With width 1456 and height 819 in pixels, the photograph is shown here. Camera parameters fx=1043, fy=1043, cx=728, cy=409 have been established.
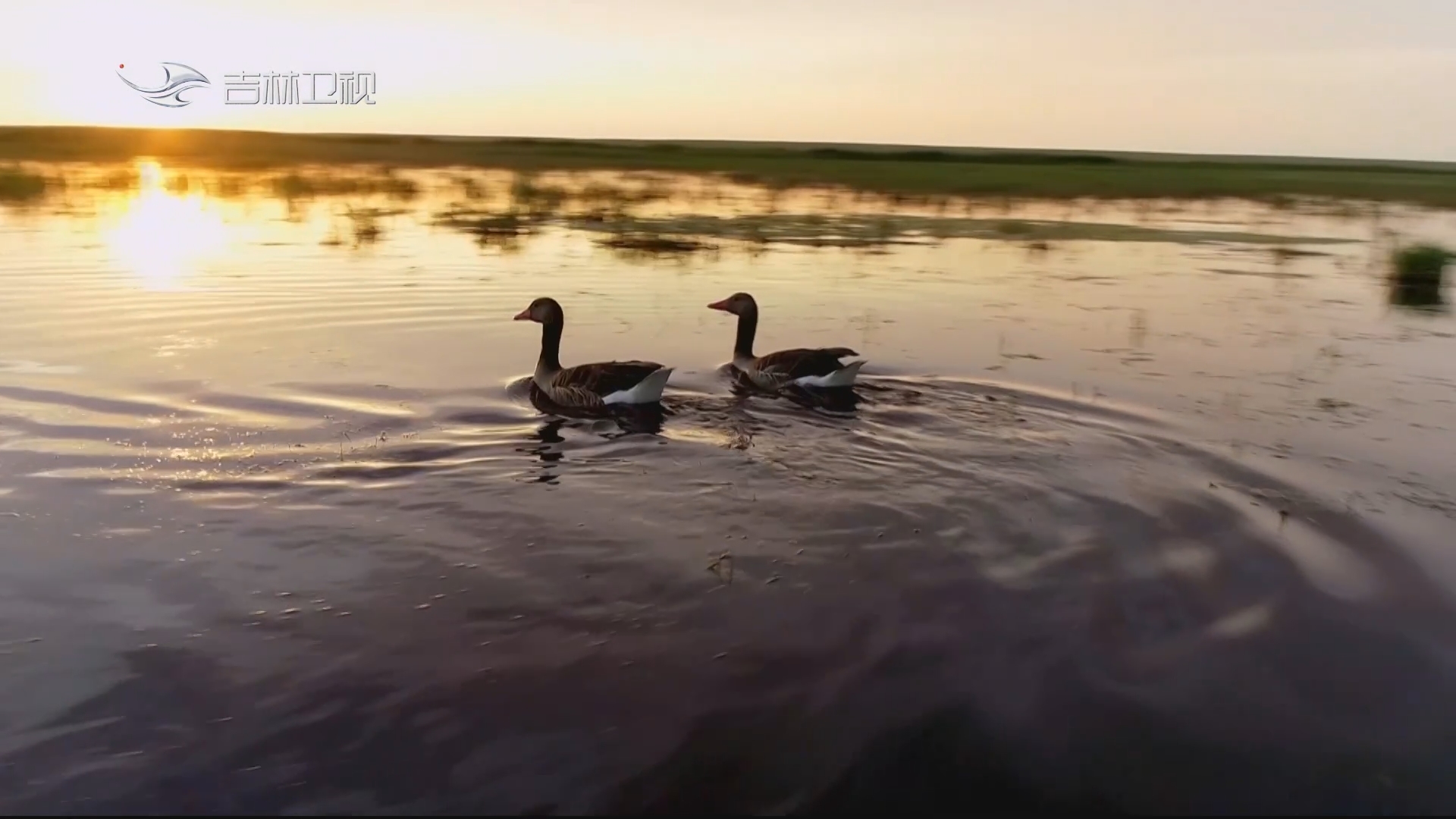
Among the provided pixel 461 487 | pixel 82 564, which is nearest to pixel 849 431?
pixel 461 487

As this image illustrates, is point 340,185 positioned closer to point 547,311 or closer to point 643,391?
point 547,311

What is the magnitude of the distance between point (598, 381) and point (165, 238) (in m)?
17.7

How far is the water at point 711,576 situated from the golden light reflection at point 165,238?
4585 mm

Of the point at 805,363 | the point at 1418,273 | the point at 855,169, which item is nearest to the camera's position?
the point at 805,363

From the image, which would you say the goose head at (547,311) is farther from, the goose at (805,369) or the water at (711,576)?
the goose at (805,369)

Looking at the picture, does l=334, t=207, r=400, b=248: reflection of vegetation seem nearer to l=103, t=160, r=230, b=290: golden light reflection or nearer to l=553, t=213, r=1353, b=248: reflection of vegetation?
l=103, t=160, r=230, b=290: golden light reflection

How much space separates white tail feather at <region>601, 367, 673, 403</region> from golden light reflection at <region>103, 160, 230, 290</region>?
34.6 feet

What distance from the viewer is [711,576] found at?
22.3 feet

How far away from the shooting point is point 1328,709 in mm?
5359

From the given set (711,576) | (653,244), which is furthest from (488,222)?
(711,576)

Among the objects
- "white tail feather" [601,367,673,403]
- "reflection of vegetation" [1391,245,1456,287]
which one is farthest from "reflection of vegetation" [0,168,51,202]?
"reflection of vegetation" [1391,245,1456,287]

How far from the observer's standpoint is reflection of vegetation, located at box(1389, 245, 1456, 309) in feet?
67.1

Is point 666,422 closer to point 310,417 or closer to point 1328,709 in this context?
point 310,417

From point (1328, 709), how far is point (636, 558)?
13.5ft
